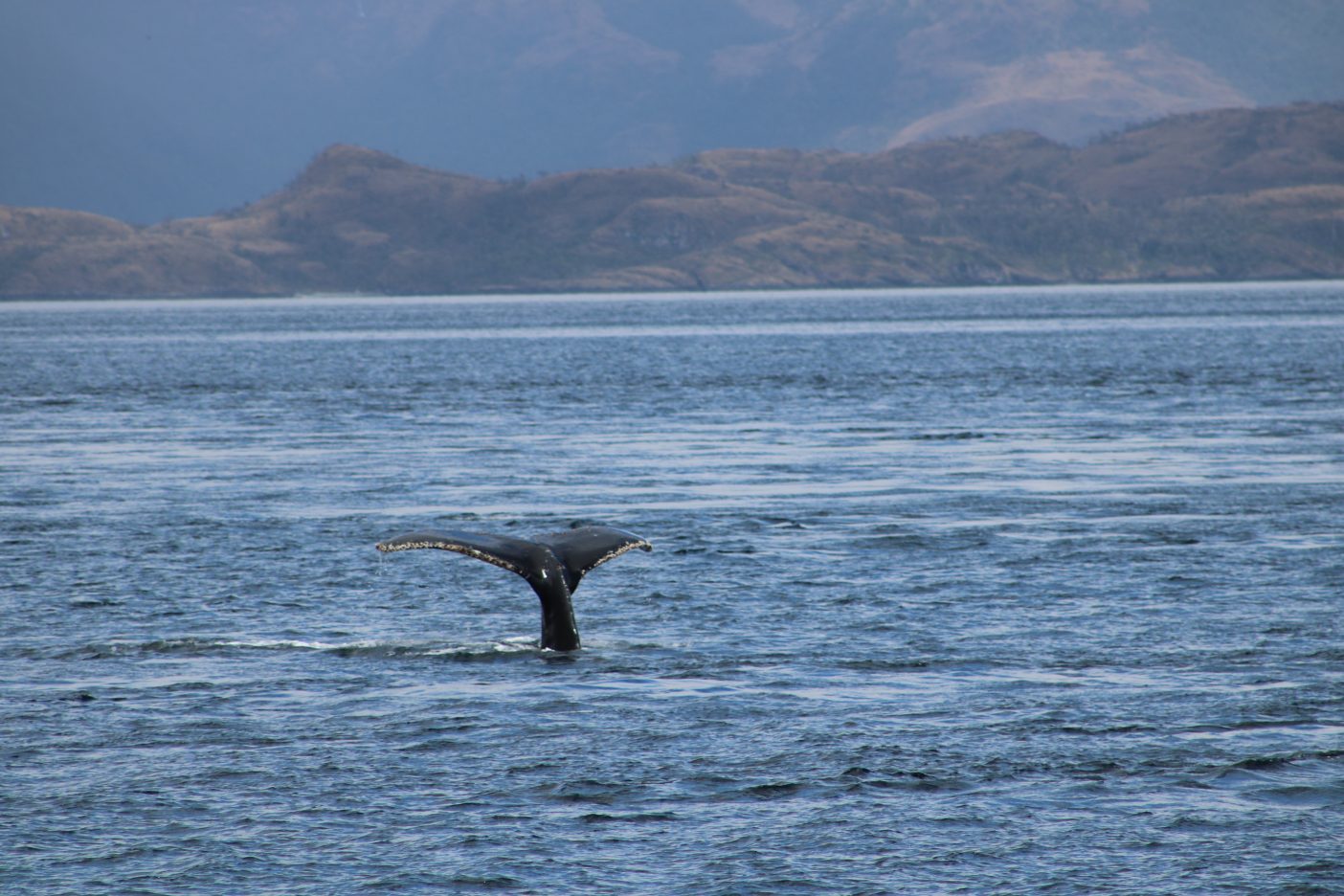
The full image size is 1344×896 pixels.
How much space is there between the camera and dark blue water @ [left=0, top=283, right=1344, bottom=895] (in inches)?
481

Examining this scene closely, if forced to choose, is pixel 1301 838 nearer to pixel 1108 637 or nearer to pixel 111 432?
pixel 1108 637

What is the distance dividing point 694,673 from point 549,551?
6.12ft

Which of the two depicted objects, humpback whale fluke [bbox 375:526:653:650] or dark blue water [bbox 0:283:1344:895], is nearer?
dark blue water [bbox 0:283:1344:895]

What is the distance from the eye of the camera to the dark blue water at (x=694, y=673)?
12211mm

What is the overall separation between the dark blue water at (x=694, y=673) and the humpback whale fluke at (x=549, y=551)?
0.93 meters

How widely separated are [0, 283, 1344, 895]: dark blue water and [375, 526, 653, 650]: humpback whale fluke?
3.05 ft

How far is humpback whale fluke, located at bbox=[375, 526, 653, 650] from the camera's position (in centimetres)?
1694

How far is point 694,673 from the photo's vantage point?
58.1ft

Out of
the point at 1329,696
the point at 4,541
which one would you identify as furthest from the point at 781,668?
the point at 4,541

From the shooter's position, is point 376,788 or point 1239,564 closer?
point 376,788

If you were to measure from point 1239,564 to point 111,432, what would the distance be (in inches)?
1447

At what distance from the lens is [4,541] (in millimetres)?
27750

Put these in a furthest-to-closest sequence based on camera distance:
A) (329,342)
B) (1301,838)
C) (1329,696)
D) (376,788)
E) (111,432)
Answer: (329,342) → (111,432) → (1329,696) → (376,788) → (1301,838)

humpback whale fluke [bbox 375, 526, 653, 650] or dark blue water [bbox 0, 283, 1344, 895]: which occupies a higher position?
humpback whale fluke [bbox 375, 526, 653, 650]
